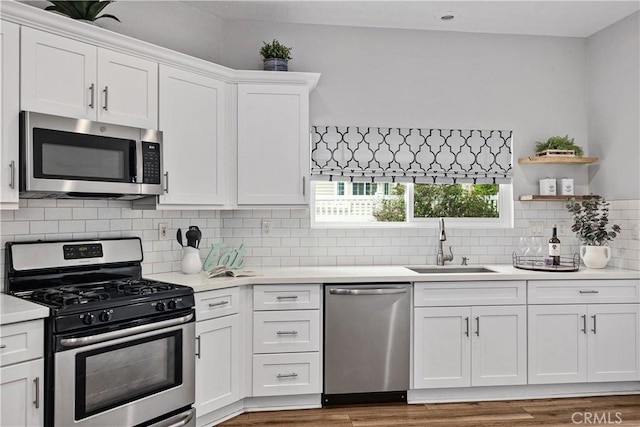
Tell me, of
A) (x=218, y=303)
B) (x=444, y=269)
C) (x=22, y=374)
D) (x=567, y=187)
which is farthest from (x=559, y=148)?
(x=22, y=374)

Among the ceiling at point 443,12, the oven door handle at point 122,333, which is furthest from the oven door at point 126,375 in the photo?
the ceiling at point 443,12

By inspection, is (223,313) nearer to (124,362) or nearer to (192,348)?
(192,348)

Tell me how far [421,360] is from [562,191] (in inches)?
72.5

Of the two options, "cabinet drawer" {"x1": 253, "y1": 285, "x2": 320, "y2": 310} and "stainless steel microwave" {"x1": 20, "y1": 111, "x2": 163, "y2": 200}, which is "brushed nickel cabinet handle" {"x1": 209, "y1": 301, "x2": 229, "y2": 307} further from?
"stainless steel microwave" {"x1": 20, "y1": 111, "x2": 163, "y2": 200}

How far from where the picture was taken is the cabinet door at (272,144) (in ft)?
10.9

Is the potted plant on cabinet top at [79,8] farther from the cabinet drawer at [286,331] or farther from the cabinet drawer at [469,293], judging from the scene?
the cabinet drawer at [469,293]

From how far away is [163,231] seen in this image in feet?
10.8

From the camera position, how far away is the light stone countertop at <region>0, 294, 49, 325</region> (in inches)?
76.9

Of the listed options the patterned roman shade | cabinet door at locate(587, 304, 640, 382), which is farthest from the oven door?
cabinet door at locate(587, 304, 640, 382)

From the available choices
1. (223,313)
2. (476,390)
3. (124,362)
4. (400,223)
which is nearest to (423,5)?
(400,223)

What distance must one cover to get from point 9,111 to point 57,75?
30cm

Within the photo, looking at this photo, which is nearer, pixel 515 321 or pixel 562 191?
pixel 515 321

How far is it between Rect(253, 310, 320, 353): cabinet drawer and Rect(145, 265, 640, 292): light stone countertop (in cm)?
22

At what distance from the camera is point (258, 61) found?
373cm
